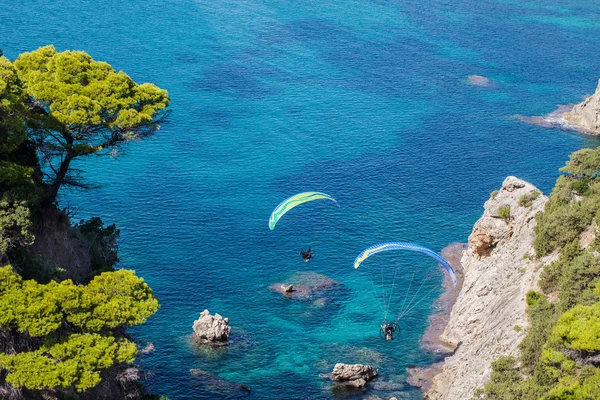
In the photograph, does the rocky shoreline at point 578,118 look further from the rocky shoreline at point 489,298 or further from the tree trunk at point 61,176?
the tree trunk at point 61,176

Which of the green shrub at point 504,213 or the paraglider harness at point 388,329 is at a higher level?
the green shrub at point 504,213

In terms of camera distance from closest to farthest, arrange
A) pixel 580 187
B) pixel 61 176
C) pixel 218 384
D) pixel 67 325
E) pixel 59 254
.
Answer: pixel 67 325 < pixel 59 254 < pixel 61 176 < pixel 580 187 < pixel 218 384

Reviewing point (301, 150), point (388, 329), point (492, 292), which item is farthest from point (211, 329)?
point (301, 150)

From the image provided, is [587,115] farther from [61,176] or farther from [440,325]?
[61,176]

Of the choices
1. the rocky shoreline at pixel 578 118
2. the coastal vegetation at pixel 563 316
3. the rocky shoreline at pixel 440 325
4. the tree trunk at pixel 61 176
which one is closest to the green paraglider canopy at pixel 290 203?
the rocky shoreline at pixel 440 325

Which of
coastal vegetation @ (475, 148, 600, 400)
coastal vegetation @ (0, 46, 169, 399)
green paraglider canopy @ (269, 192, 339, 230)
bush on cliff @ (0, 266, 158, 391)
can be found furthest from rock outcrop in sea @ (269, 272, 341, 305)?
bush on cliff @ (0, 266, 158, 391)

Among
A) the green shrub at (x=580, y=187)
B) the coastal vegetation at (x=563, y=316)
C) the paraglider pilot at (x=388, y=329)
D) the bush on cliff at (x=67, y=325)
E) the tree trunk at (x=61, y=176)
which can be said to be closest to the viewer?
the bush on cliff at (x=67, y=325)
